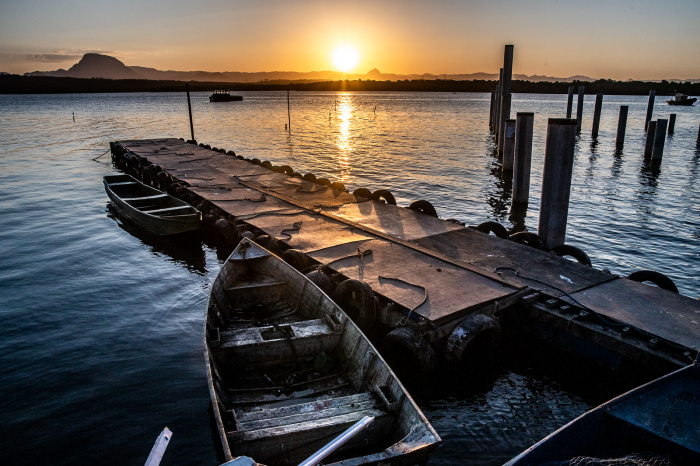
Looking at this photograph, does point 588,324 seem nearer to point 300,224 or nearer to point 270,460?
point 270,460

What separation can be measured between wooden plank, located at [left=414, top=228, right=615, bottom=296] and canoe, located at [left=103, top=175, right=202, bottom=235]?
7.87 metres

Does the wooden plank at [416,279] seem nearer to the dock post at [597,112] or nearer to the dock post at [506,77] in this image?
the dock post at [506,77]

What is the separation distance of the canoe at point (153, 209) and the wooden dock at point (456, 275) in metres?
1.30

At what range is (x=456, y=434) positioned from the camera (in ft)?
23.0

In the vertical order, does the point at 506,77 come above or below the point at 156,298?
above

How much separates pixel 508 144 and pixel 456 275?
16.1 m

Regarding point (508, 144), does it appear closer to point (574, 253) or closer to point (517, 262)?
point (574, 253)

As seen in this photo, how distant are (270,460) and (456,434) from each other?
3.16 m

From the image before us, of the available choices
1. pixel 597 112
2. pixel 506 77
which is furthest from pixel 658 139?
pixel 597 112

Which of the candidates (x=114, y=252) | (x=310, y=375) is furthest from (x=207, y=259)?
(x=310, y=375)

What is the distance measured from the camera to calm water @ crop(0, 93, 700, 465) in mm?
7191

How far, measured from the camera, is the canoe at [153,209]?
48.0 ft

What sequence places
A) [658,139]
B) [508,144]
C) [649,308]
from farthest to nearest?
[658,139]
[508,144]
[649,308]

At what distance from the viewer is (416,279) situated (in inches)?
369
